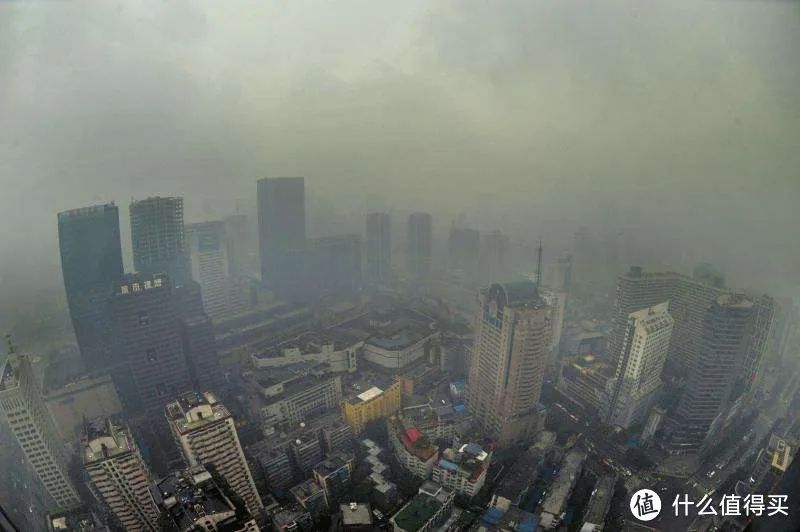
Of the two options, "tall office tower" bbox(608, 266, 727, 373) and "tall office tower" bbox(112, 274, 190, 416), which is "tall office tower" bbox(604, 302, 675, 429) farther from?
"tall office tower" bbox(112, 274, 190, 416)

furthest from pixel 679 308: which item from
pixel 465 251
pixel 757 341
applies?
pixel 465 251

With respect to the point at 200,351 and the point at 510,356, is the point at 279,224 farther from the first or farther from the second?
the point at 510,356

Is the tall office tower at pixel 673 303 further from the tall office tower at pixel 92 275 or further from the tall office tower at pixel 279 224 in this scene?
the tall office tower at pixel 92 275
